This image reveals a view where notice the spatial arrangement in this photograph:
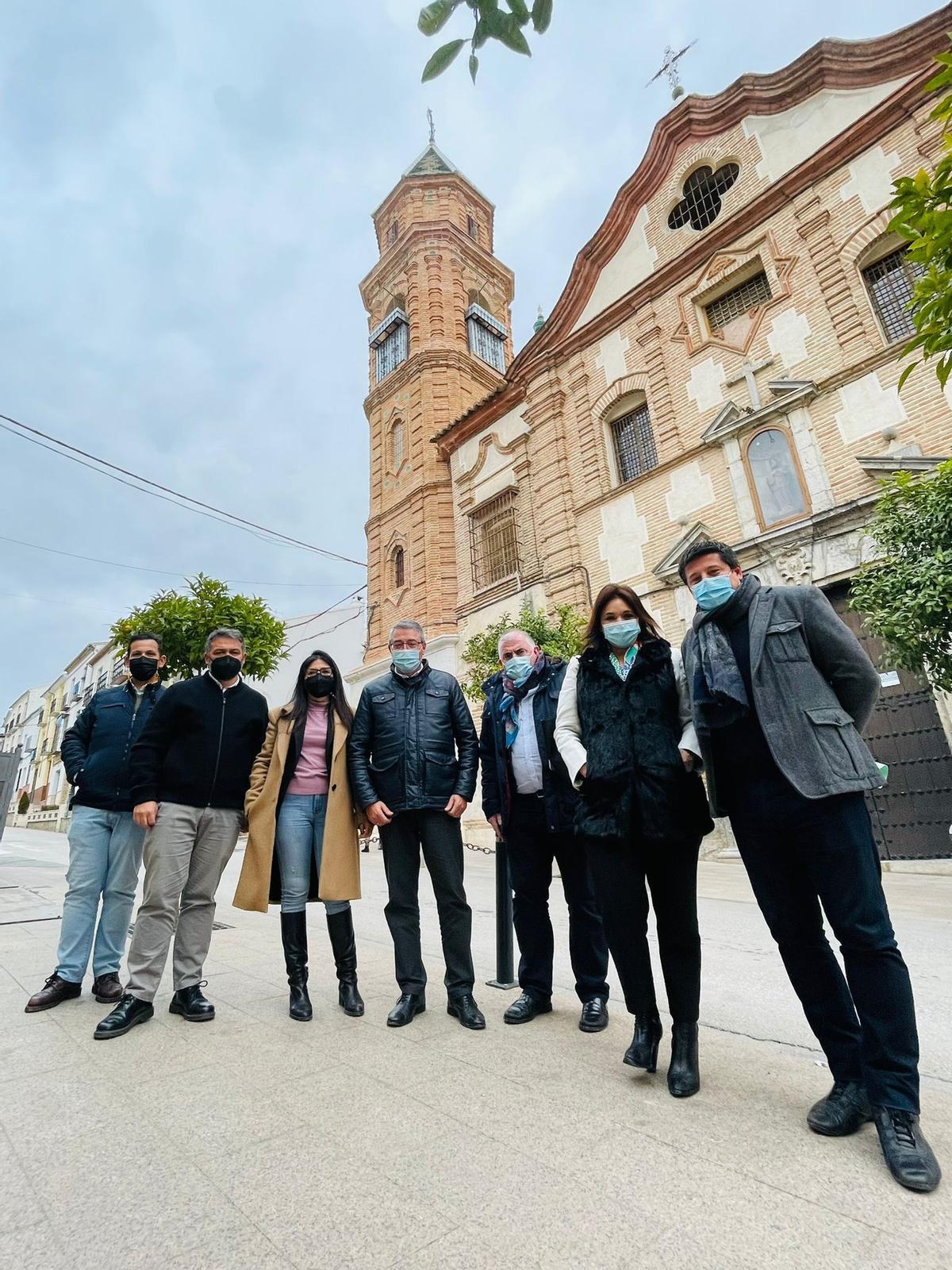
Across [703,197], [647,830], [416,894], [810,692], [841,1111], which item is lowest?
[841,1111]

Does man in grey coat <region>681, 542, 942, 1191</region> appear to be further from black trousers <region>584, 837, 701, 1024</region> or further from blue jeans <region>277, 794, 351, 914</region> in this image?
blue jeans <region>277, 794, 351, 914</region>

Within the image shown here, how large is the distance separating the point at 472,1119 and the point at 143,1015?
1.91 metres

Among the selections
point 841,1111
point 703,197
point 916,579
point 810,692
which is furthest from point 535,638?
point 703,197

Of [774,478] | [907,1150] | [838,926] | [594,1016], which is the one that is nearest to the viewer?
[907,1150]

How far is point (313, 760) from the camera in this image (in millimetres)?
3357

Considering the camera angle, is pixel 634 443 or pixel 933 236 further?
pixel 634 443

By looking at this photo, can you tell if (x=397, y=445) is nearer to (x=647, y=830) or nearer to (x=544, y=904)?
(x=544, y=904)

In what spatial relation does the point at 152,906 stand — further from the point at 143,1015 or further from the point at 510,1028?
the point at 510,1028

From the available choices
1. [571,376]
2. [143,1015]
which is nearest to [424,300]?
[571,376]

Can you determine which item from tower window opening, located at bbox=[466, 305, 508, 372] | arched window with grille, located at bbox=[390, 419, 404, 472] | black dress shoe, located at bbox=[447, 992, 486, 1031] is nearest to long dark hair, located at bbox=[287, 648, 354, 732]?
black dress shoe, located at bbox=[447, 992, 486, 1031]

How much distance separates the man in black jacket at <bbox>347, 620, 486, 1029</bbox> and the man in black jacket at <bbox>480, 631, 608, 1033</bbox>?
0.63 feet

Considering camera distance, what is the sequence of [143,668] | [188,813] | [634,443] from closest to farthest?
[188,813] < [143,668] < [634,443]

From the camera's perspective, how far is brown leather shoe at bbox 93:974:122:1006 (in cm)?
330

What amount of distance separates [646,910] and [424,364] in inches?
746
